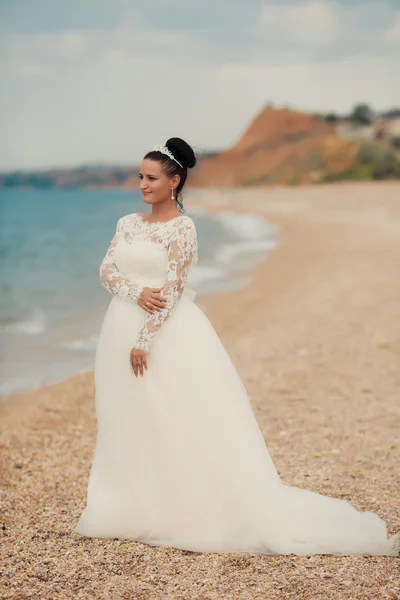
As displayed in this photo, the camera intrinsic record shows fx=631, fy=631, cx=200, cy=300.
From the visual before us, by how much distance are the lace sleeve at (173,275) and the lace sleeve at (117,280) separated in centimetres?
15

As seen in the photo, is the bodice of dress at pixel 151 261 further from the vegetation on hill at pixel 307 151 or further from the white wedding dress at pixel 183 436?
the vegetation on hill at pixel 307 151

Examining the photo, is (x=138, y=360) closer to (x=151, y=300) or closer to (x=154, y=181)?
(x=151, y=300)

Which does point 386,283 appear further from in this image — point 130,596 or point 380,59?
point 380,59

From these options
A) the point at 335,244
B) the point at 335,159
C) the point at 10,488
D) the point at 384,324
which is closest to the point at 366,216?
the point at 335,244

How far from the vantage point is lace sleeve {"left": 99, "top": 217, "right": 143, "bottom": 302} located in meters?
3.29

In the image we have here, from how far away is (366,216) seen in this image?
27.9 m

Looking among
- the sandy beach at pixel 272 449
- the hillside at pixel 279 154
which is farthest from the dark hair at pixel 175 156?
the hillside at pixel 279 154

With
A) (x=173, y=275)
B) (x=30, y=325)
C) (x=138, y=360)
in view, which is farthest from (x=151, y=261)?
(x=30, y=325)

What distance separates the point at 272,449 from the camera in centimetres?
502

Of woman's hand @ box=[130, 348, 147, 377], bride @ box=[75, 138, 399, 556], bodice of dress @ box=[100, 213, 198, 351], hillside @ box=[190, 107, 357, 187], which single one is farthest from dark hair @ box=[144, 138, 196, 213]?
hillside @ box=[190, 107, 357, 187]

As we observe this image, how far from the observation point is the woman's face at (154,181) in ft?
10.7

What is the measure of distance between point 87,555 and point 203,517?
649mm

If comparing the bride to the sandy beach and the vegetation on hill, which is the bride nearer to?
the sandy beach

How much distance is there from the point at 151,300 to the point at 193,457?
861mm
